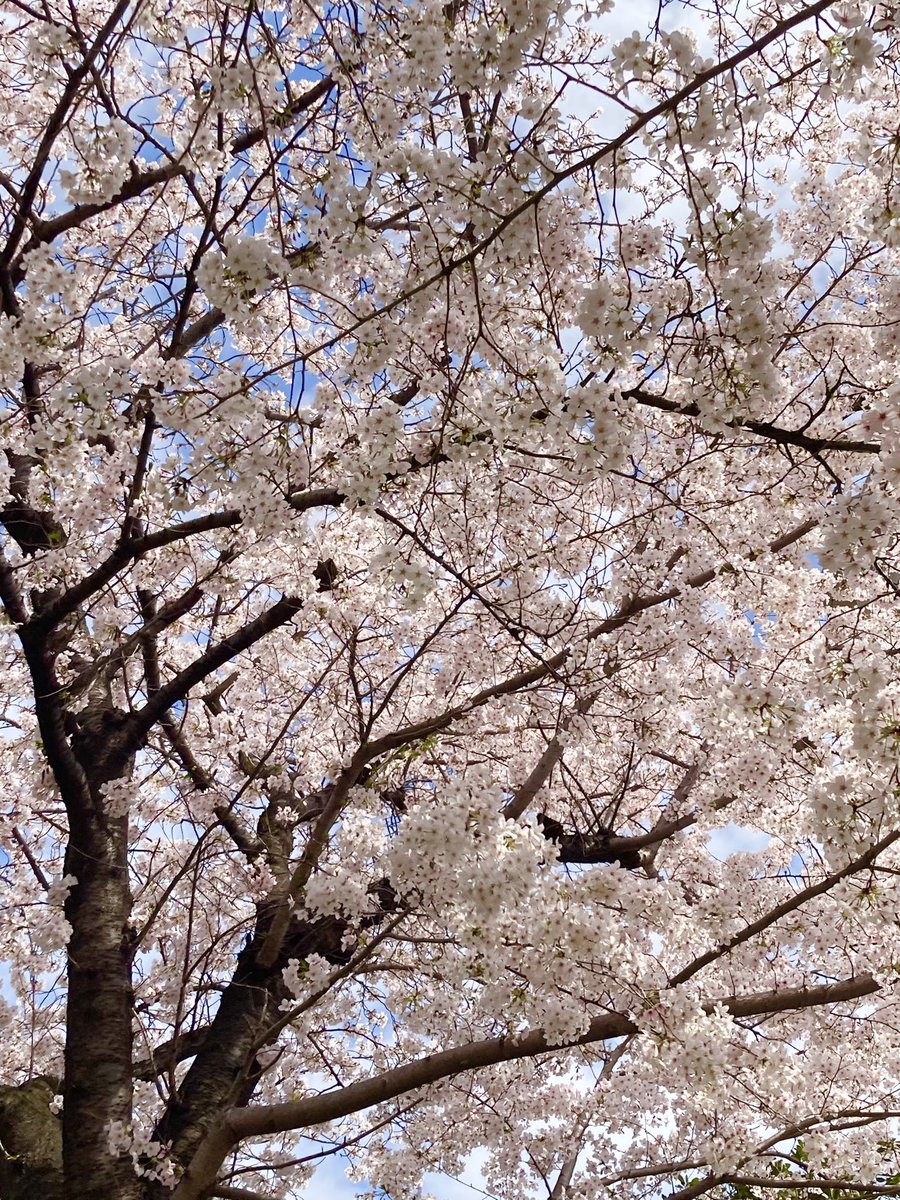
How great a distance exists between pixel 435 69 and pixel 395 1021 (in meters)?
5.06

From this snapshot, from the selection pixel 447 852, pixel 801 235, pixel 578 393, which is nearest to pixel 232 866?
pixel 447 852

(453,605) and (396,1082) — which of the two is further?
(453,605)

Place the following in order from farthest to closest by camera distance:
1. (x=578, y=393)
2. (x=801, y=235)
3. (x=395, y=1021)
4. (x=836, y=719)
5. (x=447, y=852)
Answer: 1. (x=801, y=235)
2. (x=395, y=1021)
3. (x=836, y=719)
4. (x=447, y=852)
5. (x=578, y=393)

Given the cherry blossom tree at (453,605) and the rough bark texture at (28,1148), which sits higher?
the cherry blossom tree at (453,605)

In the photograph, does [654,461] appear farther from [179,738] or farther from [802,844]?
[179,738]

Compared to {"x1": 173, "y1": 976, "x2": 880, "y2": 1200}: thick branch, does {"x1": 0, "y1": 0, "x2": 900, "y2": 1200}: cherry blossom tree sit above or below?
above

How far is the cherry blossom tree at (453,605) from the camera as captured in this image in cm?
317

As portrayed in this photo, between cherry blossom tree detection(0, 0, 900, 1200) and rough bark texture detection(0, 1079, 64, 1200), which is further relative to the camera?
rough bark texture detection(0, 1079, 64, 1200)

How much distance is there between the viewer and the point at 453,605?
566 centimetres

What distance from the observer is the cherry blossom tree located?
125 inches

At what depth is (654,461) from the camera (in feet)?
21.1

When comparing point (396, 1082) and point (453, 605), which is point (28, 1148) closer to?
point (396, 1082)

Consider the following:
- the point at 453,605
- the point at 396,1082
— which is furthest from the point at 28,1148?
the point at 453,605

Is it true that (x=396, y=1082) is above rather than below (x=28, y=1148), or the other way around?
above
